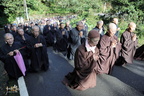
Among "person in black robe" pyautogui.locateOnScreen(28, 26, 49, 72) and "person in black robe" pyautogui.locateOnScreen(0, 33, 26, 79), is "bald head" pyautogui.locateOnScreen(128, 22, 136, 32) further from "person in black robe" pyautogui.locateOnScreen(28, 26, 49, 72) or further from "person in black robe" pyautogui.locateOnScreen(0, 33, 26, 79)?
"person in black robe" pyautogui.locateOnScreen(0, 33, 26, 79)

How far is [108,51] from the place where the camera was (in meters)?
4.14

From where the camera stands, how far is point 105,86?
3791mm

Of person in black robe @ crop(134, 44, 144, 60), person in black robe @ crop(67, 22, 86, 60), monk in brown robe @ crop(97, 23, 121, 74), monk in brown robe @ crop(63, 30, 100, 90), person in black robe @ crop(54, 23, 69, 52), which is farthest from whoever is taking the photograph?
person in black robe @ crop(54, 23, 69, 52)

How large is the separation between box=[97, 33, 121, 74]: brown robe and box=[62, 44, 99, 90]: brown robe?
3.02 ft

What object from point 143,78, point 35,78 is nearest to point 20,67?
point 35,78

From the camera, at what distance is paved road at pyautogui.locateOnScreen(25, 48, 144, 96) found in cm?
350

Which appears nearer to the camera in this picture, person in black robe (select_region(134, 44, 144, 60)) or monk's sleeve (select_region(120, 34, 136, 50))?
monk's sleeve (select_region(120, 34, 136, 50))

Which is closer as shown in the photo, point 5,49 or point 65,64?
point 5,49

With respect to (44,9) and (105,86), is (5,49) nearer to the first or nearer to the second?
(105,86)

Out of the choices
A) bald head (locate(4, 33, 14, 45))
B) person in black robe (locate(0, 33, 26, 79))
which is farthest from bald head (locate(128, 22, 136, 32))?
bald head (locate(4, 33, 14, 45))

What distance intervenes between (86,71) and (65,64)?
262cm

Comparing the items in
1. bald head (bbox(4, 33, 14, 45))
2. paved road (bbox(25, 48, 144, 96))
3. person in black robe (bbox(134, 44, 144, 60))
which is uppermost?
bald head (bbox(4, 33, 14, 45))

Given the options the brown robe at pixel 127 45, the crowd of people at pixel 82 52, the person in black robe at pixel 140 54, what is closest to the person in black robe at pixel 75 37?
the crowd of people at pixel 82 52

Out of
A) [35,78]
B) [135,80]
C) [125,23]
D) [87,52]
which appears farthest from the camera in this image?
[125,23]
